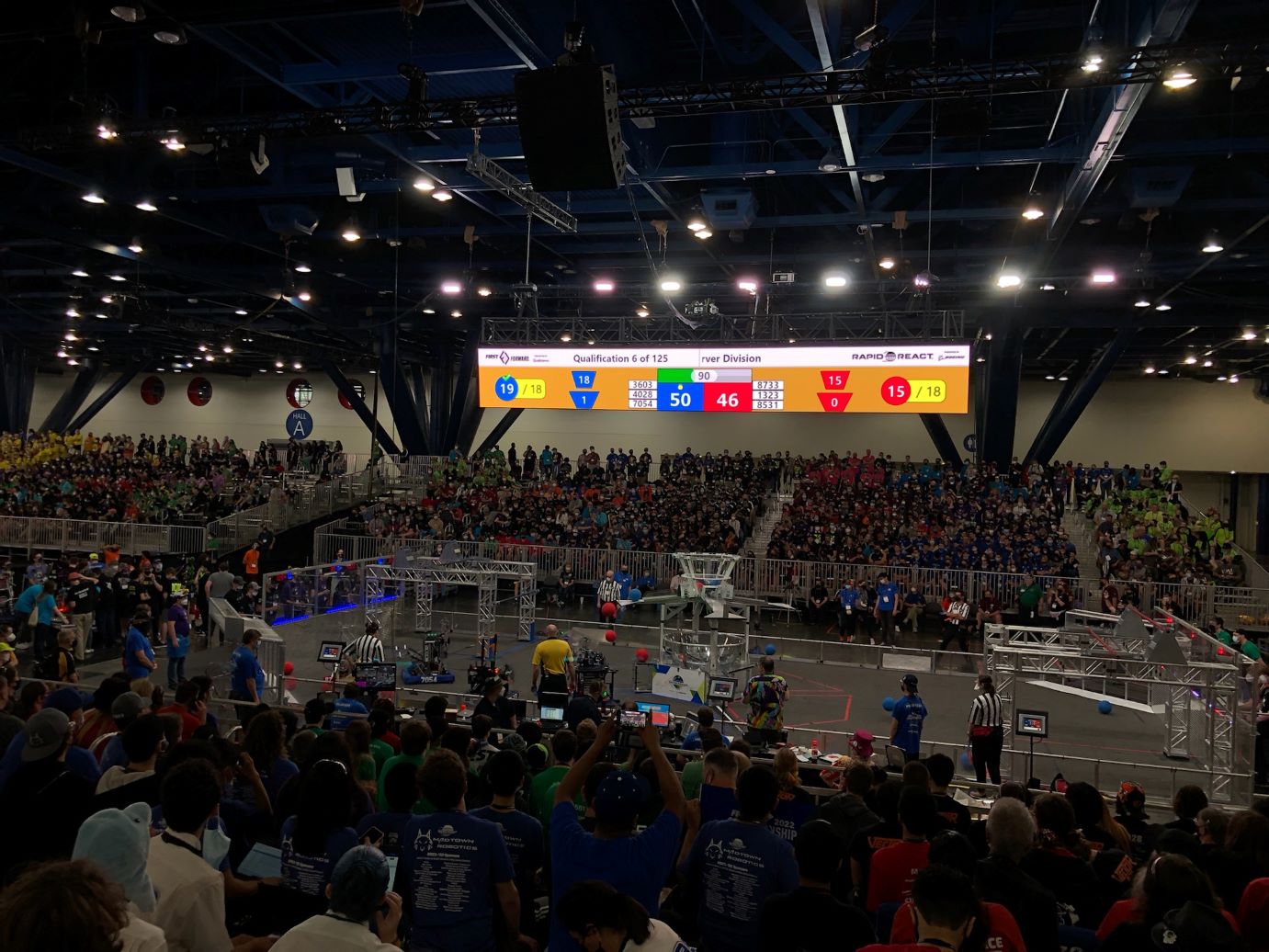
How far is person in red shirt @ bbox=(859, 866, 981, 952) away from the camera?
9.99 feet

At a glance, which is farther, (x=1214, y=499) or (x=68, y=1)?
(x=1214, y=499)

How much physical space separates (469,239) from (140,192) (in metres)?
6.54

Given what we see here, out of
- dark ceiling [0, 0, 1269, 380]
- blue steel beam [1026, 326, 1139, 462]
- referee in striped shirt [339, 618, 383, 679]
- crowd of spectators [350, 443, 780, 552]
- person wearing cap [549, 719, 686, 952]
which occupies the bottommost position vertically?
referee in striped shirt [339, 618, 383, 679]

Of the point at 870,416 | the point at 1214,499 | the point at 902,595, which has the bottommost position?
the point at 902,595

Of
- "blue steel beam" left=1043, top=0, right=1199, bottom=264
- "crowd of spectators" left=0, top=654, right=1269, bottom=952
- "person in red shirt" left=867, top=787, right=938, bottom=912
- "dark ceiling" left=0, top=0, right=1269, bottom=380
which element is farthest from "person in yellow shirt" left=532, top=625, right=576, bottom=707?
"blue steel beam" left=1043, top=0, right=1199, bottom=264

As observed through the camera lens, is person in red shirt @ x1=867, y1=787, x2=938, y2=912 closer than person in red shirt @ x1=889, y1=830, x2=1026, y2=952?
No

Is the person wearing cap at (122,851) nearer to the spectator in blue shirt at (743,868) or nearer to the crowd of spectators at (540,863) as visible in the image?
the crowd of spectators at (540,863)

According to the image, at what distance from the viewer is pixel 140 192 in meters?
17.7

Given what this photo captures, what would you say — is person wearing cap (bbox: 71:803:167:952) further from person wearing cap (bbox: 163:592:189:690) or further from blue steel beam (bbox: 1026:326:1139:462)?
blue steel beam (bbox: 1026:326:1139:462)

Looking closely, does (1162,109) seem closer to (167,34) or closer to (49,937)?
(167,34)

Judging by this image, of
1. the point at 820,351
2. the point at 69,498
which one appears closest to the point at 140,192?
the point at 820,351

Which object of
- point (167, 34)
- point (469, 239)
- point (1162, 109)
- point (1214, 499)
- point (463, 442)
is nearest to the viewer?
point (167, 34)

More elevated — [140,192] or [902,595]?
[140,192]

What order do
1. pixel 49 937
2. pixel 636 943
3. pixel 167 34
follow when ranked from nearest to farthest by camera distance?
1. pixel 49 937
2. pixel 636 943
3. pixel 167 34
